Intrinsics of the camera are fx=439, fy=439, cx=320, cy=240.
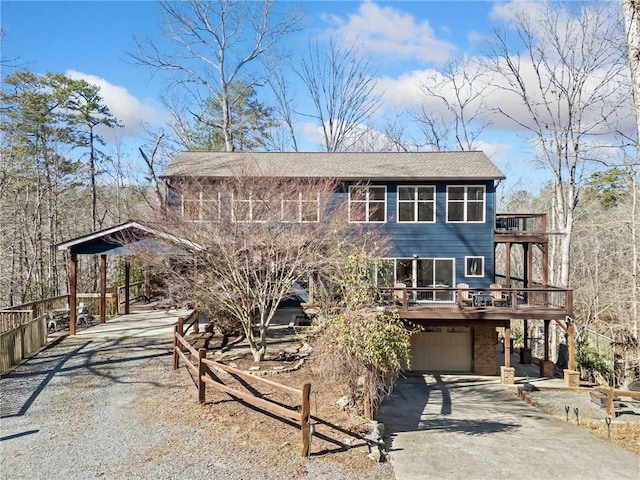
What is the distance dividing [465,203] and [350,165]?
15.2 ft

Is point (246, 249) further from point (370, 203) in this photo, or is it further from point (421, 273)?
point (421, 273)

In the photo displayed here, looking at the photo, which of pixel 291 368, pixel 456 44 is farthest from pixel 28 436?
pixel 456 44

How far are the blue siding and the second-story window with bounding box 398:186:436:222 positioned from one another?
0.63ft

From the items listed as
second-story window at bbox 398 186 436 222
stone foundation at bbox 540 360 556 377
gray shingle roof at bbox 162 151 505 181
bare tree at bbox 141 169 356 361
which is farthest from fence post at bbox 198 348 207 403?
stone foundation at bbox 540 360 556 377

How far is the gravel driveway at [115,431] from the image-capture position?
5.69m

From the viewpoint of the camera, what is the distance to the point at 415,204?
16547 mm

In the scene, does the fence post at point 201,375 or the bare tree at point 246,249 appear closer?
the fence post at point 201,375

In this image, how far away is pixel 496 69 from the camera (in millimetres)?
22266

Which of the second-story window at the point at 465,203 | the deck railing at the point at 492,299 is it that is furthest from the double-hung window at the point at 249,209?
the second-story window at the point at 465,203

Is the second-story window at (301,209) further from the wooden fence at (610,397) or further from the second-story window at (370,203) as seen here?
the wooden fence at (610,397)

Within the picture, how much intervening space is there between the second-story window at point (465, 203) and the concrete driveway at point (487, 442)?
6406 mm

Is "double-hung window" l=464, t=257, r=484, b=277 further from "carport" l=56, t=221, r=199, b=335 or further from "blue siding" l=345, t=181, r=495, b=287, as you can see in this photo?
"carport" l=56, t=221, r=199, b=335

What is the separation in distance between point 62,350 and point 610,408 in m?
14.2

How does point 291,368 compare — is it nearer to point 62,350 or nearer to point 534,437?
point 534,437
